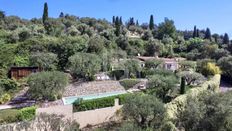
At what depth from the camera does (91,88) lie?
31688 millimetres

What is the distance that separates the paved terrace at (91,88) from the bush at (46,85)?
3.21m

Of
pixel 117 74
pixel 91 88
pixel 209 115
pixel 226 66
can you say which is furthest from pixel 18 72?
pixel 226 66

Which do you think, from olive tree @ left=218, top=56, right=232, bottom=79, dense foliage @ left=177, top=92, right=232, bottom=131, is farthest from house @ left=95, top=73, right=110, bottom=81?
olive tree @ left=218, top=56, right=232, bottom=79

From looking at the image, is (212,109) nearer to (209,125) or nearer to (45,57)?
(209,125)

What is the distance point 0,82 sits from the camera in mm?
28797

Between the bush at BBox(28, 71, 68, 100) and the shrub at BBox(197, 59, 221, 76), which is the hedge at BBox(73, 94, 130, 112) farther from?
the shrub at BBox(197, 59, 221, 76)

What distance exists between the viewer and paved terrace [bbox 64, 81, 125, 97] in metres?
30.3

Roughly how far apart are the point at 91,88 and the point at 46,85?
24.3 feet

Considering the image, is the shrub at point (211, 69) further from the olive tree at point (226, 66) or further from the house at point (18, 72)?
the house at point (18, 72)

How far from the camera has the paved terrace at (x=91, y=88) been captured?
30280mm

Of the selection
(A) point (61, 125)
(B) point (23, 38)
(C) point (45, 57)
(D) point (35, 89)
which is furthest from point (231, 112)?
(B) point (23, 38)

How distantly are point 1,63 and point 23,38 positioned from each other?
15944 millimetres

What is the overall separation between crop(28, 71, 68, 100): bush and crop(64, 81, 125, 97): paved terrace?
3215mm

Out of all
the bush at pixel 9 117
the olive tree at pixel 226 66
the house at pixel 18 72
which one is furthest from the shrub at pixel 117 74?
the bush at pixel 9 117
